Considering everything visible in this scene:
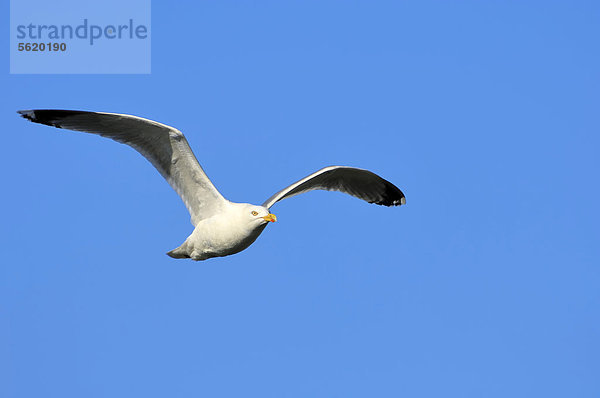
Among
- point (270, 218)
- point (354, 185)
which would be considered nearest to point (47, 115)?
point (270, 218)

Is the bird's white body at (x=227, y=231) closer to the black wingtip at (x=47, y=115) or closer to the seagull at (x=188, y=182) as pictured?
the seagull at (x=188, y=182)

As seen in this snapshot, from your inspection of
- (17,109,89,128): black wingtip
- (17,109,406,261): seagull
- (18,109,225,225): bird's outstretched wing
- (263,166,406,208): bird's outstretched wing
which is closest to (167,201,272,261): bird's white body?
(17,109,406,261): seagull

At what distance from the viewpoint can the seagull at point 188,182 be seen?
514 inches

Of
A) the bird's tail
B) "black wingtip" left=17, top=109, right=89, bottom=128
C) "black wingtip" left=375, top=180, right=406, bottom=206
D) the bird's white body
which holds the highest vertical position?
"black wingtip" left=17, top=109, right=89, bottom=128

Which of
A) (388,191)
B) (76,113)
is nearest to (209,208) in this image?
(76,113)

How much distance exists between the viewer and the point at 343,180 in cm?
1666

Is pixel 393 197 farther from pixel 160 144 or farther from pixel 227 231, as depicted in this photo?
pixel 160 144

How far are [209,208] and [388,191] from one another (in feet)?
16.3

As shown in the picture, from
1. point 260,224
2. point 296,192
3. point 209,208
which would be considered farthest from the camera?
point 296,192

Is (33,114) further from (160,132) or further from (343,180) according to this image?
(343,180)

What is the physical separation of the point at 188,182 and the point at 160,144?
2.78 ft

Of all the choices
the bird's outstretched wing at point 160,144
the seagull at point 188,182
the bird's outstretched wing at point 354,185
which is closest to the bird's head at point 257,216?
the seagull at point 188,182

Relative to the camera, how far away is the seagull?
13.1 m

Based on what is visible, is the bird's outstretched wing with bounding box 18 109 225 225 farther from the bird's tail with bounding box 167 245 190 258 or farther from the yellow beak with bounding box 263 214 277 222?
the yellow beak with bounding box 263 214 277 222
